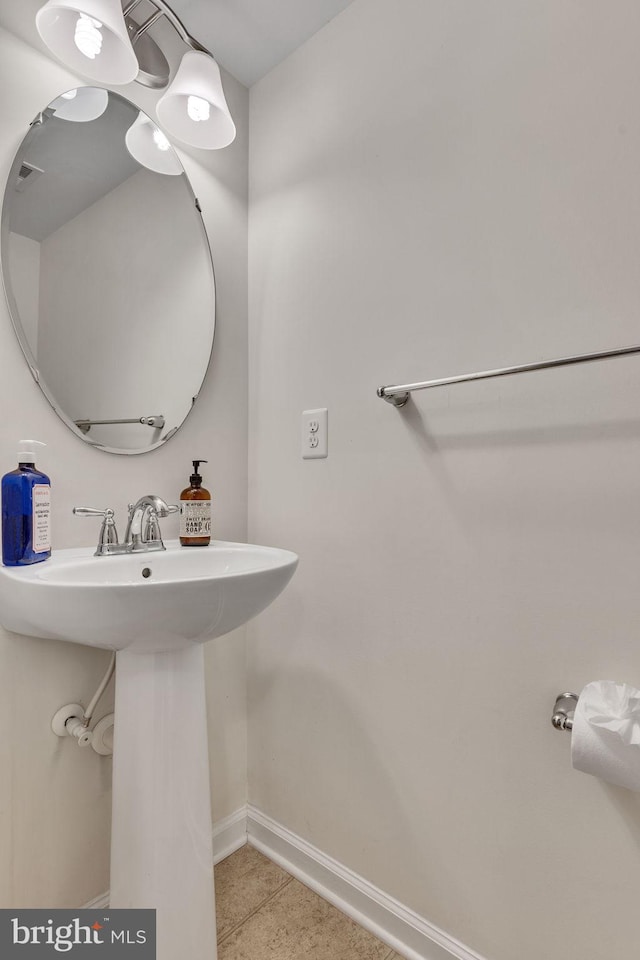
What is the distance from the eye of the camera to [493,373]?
0.87m

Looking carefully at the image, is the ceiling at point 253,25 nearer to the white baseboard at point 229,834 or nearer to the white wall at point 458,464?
the white wall at point 458,464

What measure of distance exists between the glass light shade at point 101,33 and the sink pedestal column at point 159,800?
3.74 feet

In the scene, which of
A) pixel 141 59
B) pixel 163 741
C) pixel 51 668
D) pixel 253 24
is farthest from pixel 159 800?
pixel 253 24

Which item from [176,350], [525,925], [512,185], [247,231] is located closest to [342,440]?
[176,350]

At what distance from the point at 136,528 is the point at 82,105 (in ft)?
2.97

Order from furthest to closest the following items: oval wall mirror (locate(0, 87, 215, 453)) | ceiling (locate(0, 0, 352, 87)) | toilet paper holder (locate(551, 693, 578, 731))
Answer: ceiling (locate(0, 0, 352, 87)) → oval wall mirror (locate(0, 87, 215, 453)) → toilet paper holder (locate(551, 693, 578, 731))

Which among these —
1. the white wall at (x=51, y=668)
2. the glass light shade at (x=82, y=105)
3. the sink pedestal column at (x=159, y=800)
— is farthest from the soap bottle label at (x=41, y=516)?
the glass light shade at (x=82, y=105)

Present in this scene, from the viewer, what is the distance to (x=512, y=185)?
3.12 feet

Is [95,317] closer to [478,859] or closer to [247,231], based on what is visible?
[247,231]

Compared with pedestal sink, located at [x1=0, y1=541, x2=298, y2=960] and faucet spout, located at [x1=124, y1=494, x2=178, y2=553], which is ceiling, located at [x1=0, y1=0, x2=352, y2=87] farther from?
pedestal sink, located at [x1=0, y1=541, x2=298, y2=960]

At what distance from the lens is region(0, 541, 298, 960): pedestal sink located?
0.80 m

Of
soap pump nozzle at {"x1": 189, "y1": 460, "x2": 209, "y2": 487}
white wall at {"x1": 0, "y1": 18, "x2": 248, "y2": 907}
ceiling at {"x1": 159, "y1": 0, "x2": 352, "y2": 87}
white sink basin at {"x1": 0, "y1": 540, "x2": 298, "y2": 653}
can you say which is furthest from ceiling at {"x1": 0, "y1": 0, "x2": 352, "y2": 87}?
white sink basin at {"x1": 0, "y1": 540, "x2": 298, "y2": 653}

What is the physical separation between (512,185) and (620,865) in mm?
1178

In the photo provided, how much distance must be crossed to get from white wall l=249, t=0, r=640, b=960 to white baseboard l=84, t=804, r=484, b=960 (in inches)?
1.5
